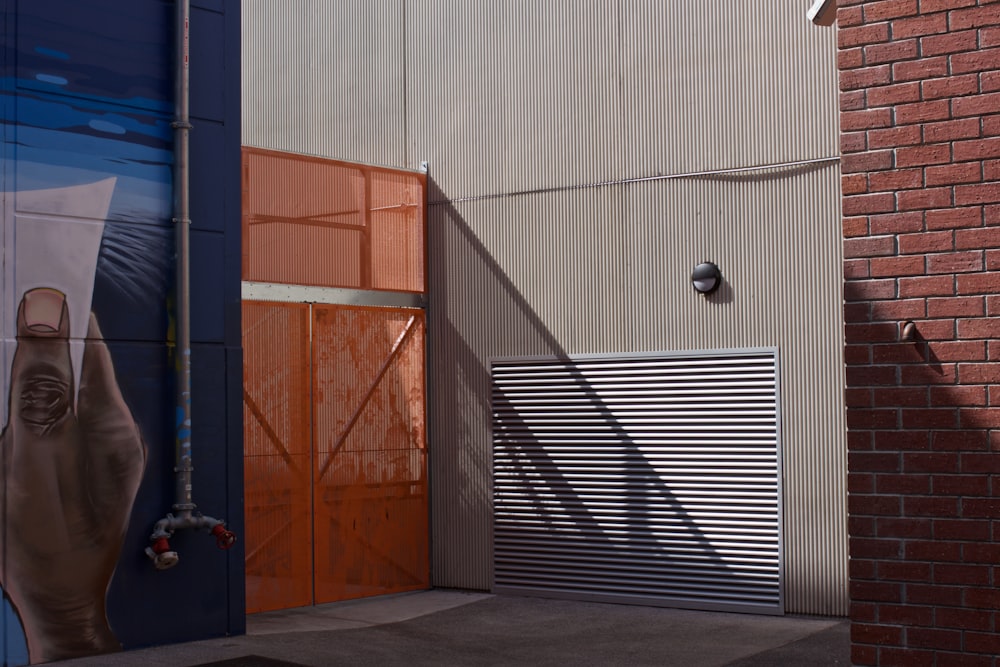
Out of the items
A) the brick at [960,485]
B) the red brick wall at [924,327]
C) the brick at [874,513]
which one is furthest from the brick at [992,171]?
the brick at [874,513]

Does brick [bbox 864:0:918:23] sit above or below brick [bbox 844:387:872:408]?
above

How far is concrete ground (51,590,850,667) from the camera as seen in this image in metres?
8.42

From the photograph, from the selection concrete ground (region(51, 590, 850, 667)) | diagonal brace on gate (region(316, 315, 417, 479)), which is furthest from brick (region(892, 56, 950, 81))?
diagonal brace on gate (region(316, 315, 417, 479))

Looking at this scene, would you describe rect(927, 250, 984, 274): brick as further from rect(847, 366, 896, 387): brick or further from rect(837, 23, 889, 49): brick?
rect(837, 23, 889, 49): brick

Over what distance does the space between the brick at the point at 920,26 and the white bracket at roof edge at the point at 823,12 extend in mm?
961

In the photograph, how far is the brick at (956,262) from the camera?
4039mm

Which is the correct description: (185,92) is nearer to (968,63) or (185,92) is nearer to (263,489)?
(263,489)

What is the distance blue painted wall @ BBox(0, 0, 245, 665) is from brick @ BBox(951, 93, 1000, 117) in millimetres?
6286

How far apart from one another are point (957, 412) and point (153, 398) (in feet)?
20.7

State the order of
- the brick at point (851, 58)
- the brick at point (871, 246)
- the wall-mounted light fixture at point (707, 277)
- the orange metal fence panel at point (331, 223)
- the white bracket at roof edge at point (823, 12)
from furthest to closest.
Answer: the orange metal fence panel at point (331, 223) → the wall-mounted light fixture at point (707, 277) → the white bracket at roof edge at point (823, 12) → the brick at point (851, 58) → the brick at point (871, 246)

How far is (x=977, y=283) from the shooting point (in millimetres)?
4035

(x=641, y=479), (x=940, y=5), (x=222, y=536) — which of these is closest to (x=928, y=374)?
(x=940, y=5)

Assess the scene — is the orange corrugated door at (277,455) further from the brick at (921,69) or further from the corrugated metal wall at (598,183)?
the brick at (921,69)

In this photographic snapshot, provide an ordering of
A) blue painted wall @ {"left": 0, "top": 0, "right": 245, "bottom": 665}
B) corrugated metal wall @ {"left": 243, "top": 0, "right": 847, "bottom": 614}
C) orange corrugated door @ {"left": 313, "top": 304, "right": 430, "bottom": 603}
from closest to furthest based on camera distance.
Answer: blue painted wall @ {"left": 0, "top": 0, "right": 245, "bottom": 665} < corrugated metal wall @ {"left": 243, "top": 0, "right": 847, "bottom": 614} < orange corrugated door @ {"left": 313, "top": 304, "right": 430, "bottom": 603}
